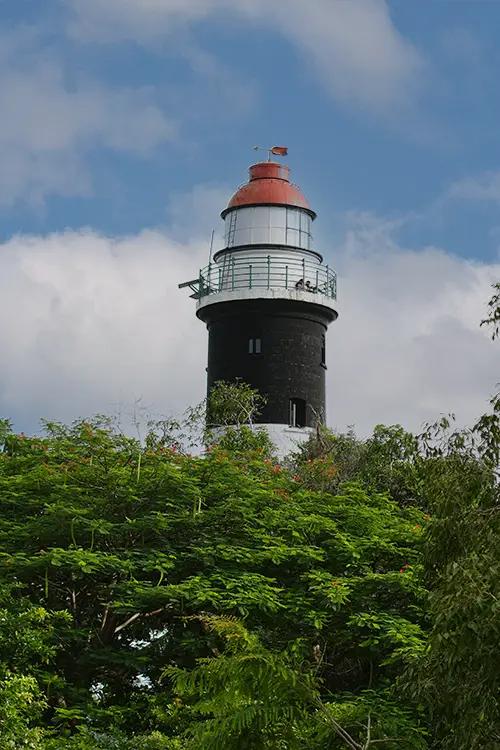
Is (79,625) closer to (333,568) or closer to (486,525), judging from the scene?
(333,568)

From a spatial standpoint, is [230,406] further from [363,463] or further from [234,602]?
[234,602]

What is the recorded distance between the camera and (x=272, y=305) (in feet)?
121

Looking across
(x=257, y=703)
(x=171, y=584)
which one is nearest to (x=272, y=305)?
(x=171, y=584)

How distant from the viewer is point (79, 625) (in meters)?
16.2

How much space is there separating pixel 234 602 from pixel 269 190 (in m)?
25.0

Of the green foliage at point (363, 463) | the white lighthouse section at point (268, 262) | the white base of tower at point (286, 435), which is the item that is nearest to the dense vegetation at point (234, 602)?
the green foliage at point (363, 463)

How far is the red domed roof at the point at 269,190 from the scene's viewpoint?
38094 mm

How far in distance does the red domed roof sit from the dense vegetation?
19129mm

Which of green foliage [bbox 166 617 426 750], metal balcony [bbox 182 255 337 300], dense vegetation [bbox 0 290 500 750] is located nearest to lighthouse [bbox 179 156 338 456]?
metal balcony [bbox 182 255 337 300]

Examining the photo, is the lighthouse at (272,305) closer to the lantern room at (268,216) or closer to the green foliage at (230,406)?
the lantern room at (268,216)

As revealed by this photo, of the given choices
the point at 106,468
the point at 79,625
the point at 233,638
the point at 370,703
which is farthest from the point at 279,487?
the point at 233,638

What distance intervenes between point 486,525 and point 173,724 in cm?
478

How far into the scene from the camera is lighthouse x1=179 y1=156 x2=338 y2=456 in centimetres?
3619

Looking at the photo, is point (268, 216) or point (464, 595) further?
point (268, 216)
